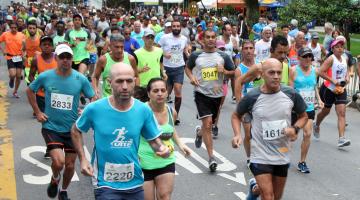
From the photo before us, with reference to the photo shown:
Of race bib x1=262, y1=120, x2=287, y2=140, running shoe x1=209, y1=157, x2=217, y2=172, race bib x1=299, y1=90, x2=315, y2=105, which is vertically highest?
race bib x1=262, y1=120, x2=287, y2=140

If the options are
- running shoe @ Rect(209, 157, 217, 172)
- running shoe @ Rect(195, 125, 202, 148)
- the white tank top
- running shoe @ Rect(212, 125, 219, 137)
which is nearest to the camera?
running shoe @ Rect(209, 157, 217, 172)

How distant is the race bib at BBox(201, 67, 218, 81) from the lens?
343 inches

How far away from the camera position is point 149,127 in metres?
4.79

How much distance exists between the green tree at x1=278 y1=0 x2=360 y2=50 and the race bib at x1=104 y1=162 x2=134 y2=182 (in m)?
14.3

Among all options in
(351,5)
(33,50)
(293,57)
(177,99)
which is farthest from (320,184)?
(351,5)

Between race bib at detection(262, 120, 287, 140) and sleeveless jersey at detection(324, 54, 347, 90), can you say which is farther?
sleeveless jersey at detection(324, 54, 347, 90)

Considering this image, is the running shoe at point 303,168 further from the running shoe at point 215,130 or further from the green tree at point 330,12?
the green tree at point 330,12

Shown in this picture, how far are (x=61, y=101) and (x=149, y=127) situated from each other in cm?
223

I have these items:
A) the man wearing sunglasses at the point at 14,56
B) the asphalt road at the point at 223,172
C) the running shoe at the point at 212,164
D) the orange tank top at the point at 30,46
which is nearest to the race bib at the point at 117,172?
the asphalt road at the point at 223,172

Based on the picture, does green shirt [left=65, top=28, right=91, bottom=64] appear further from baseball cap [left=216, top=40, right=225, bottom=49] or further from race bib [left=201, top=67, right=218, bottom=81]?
race bib [left=201, top=67, right=218, bottom=81]

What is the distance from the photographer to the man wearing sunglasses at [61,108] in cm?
670

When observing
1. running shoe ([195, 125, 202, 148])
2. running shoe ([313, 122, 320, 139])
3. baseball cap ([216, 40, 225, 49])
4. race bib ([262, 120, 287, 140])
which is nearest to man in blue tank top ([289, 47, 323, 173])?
running shoe ([195, 125, 202, 148])

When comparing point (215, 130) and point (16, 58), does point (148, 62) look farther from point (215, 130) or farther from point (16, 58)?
point (16, 58)

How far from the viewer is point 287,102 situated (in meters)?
5.63
